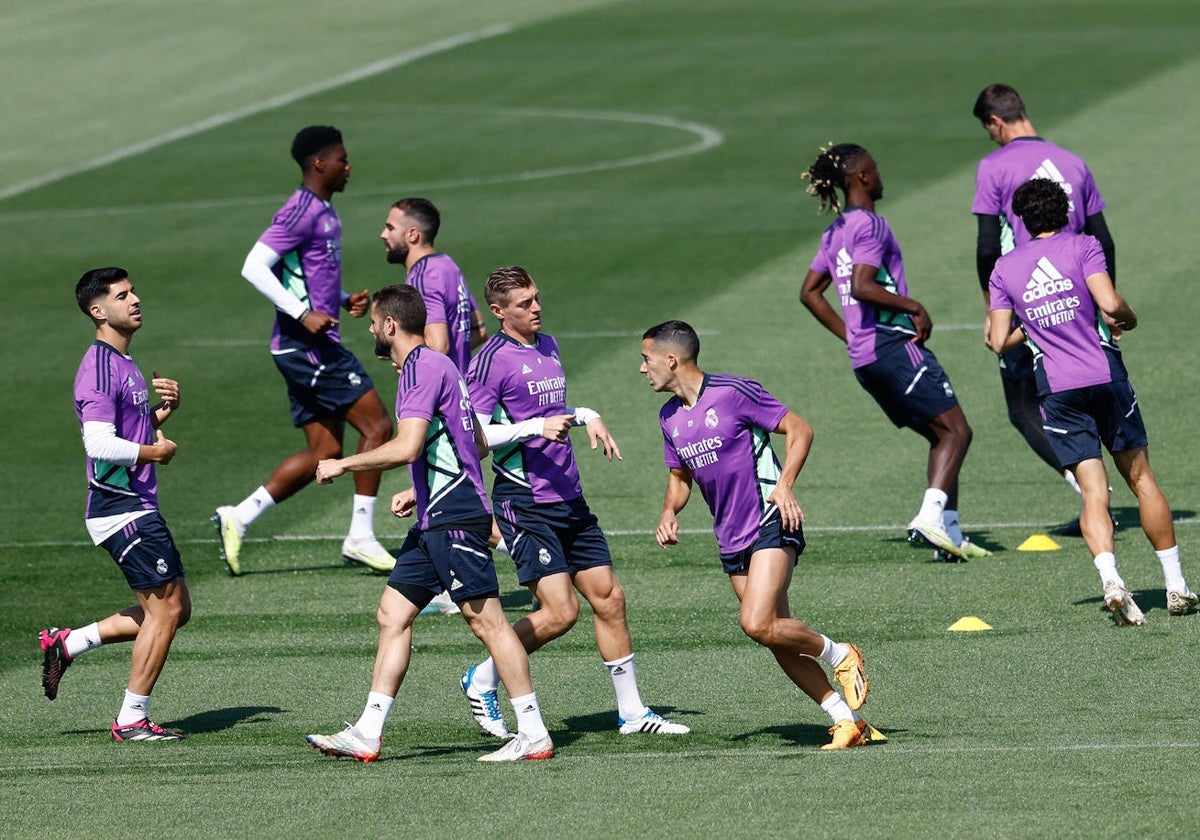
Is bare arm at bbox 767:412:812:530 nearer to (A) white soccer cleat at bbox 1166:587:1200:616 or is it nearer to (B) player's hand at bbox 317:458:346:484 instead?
(B) player's hand at bbox 317:458:346:484

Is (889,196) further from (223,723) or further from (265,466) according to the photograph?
(223,723)

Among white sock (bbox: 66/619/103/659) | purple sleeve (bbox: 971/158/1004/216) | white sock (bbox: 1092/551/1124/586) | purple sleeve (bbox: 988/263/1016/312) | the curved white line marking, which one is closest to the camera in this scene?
white sock (bbox: 66/619/103/659)

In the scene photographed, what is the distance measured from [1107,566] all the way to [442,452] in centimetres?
383

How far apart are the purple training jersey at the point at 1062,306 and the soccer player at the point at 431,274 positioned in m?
3.27

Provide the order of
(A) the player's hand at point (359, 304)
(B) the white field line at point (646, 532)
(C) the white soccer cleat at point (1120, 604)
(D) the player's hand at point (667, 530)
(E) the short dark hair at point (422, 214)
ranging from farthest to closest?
(B) the white field line at point (646, 532), (A) the player's hand at point (359, 304), (E) the short dark hair at point (422, 214), (C) the white soccer cleat at point (1120, 604), (D) the player's hand at point (667, 530)

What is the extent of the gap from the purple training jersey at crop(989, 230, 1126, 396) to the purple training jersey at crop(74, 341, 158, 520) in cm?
469

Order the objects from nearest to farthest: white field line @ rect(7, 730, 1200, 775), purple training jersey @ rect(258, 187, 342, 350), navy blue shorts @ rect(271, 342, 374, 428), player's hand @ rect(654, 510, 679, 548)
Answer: white field line @ rect(7, 730, 1200, 775) → player's hand @ rect(654, 510, 679, 548) → purple training jersey @ rect(258, 187, 342, 350) → navy blue shorts @ rect(271, 342, 374, 428)

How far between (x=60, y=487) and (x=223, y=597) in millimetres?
3528

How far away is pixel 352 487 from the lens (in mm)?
15688

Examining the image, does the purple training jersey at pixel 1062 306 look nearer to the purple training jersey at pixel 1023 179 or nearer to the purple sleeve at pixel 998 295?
the purple sleeve at pixel 998 295

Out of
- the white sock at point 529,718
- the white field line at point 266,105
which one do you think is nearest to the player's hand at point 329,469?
the white sock at point 529,718

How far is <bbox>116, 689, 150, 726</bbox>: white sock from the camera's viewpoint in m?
9.64

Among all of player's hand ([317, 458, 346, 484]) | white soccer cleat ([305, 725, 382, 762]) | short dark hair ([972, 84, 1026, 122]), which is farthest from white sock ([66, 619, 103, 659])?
short dark hair ([972, 84, 1026, 122])

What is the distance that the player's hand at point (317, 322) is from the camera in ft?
43.0
